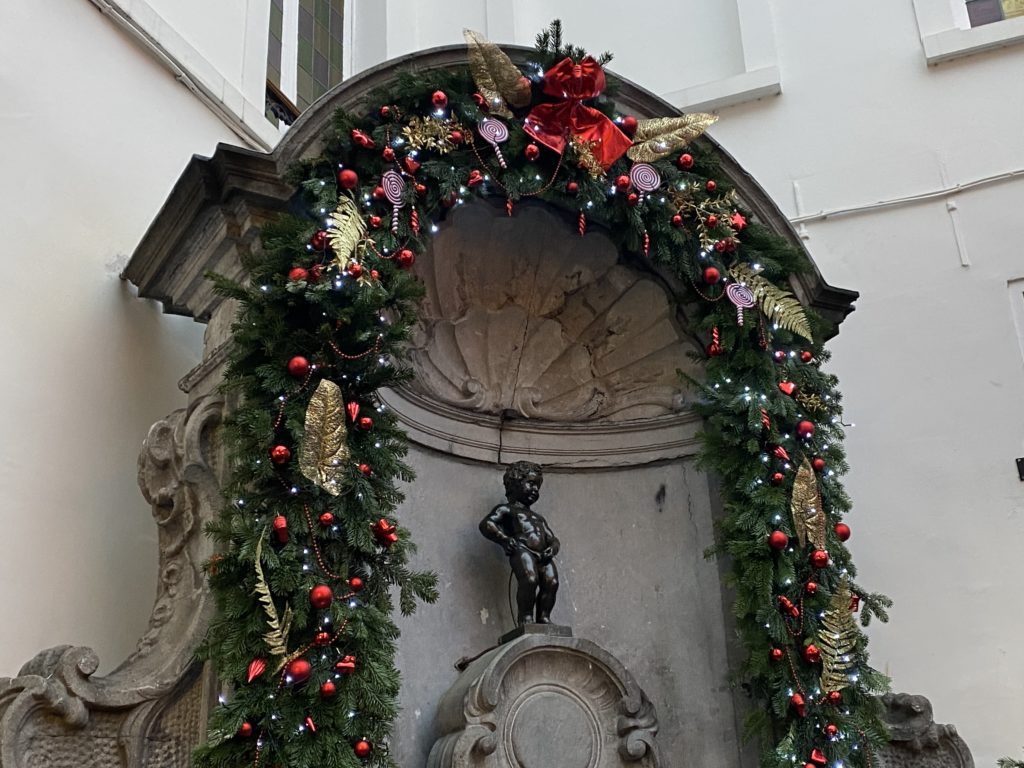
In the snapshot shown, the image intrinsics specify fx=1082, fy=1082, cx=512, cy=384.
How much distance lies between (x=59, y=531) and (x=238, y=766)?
154cm

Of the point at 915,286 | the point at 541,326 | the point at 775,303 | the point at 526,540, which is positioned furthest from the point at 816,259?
the point at 526,540

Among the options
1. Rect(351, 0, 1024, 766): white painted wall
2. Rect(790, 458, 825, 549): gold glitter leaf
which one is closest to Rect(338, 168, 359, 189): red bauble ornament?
Rect(790, 458, 825, 549): gold glitter leaf

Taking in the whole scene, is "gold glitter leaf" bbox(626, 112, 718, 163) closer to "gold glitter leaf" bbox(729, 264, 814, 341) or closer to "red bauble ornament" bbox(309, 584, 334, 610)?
"gold glitter leaf" bbox(729, 264, 814, 341)

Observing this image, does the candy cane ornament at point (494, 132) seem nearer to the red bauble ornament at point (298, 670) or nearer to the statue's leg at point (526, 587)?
the statue's leg at point (526, 587)

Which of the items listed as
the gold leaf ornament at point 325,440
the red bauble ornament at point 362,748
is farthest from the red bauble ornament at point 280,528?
the red bauble ornament at point 362,748

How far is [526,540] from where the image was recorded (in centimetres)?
410

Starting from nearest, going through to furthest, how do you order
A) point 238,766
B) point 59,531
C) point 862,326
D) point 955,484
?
point 238,766
point 59,531
point 955,484
point 862,326

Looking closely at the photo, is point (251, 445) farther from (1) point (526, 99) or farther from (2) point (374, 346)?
(1) point (526, 99)

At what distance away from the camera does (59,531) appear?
3.96 metres

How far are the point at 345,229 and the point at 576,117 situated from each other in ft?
3.61

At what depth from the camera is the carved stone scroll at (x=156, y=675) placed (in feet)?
10.4

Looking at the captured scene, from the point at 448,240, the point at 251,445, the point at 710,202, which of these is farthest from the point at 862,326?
the point at 251,445

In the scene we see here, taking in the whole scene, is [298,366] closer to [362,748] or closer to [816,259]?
[362,748]

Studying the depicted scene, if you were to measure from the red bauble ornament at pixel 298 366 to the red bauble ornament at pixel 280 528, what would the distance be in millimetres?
435
